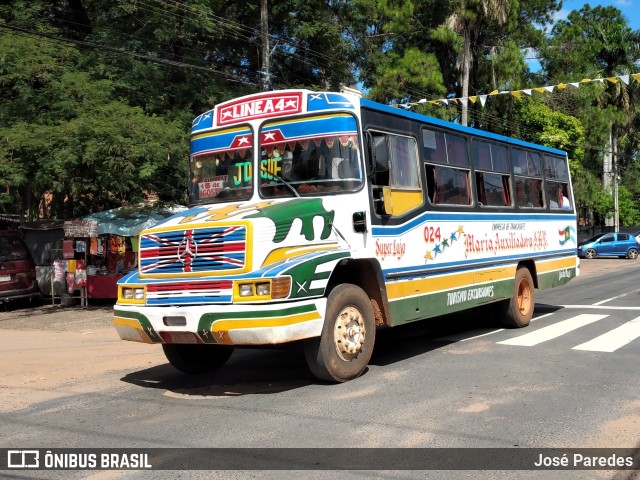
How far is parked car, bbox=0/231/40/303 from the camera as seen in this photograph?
49.1ft

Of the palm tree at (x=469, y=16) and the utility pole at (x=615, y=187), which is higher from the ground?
the palm tree at (x=469, y=16)

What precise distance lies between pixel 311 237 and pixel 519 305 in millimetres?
5441

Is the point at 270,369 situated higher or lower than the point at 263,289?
lower

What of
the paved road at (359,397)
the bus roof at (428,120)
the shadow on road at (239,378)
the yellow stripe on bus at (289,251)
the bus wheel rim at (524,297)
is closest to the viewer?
the paved road at (359,397)

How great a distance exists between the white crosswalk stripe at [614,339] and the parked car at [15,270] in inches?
489

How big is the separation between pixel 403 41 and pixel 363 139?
79.0 ft

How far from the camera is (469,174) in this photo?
9.58 metres

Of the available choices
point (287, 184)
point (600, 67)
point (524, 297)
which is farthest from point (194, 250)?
point (600, 67)

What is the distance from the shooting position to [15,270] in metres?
15.3

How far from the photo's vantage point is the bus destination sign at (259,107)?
7430 mm

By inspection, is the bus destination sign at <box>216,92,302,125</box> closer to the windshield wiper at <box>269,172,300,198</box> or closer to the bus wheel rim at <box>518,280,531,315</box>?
the windshield wiper at <box>269,172,300,198</box>

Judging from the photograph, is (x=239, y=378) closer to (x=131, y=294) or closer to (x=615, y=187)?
(x=131, y=294)

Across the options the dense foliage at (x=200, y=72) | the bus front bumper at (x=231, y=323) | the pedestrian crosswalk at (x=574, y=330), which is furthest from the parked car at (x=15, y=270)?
the pedestrian crosswalk at (x=574, y=330)

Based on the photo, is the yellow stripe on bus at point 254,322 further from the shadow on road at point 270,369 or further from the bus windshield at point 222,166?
the bus windshield at point 222,166
